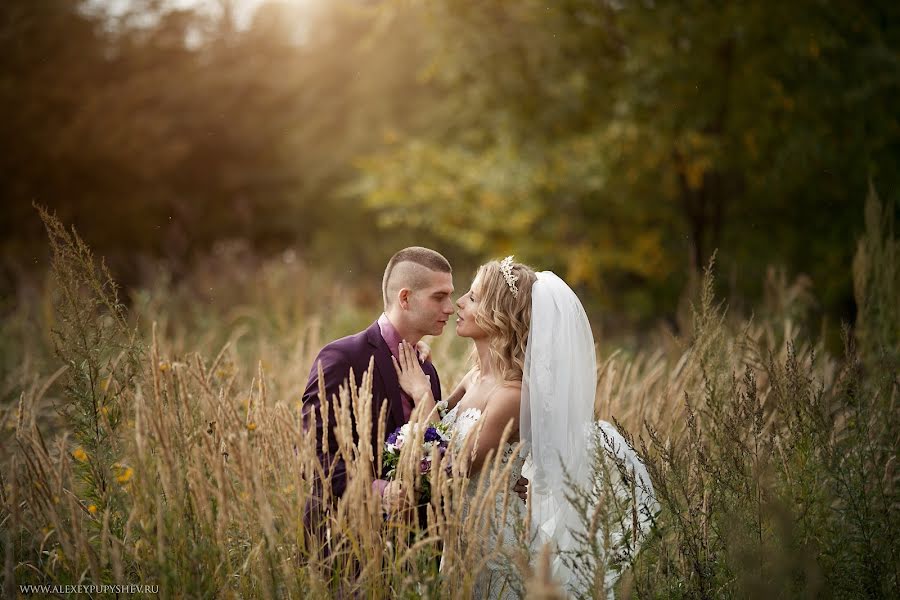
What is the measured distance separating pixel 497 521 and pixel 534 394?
57cm

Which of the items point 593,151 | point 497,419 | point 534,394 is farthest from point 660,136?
point 497,419

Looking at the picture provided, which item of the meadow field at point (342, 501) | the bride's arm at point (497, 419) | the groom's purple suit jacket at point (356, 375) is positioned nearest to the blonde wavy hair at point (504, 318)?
the bride's arm at point (497, 419)

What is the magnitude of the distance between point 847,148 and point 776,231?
7.11 feet

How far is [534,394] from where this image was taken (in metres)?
3.37

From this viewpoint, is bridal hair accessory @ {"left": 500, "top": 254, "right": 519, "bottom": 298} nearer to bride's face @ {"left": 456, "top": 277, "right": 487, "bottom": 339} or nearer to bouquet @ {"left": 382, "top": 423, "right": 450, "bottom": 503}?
bride's face @ {"left": 456, "top": 277, "right": 487, "bottom": 339}

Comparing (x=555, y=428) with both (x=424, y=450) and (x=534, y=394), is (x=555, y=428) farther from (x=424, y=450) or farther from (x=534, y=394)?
(x=424, y=450)

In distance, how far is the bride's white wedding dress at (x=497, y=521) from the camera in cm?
288

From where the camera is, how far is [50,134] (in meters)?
15.7

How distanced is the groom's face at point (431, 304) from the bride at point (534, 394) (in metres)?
0.15

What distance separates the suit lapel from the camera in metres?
3.39

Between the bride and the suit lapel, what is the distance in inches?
1.8

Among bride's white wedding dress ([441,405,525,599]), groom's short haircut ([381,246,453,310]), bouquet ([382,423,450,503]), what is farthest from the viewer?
groom's short haircut ([381,246,453,310])

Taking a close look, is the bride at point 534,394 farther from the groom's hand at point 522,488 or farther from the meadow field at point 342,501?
the meadow field at point 342,501

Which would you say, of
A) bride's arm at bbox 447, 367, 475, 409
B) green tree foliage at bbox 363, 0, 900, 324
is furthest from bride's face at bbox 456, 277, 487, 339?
green tree foliage at bbox 363, 0, 900, 324
